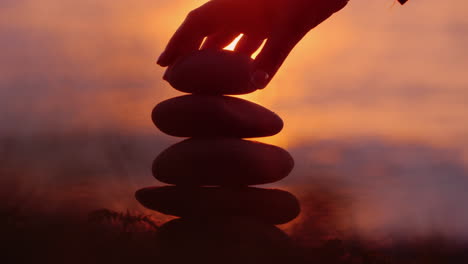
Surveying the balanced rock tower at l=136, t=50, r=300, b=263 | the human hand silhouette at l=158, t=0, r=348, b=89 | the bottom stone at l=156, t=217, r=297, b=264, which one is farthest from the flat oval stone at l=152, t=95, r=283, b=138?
the bottom stone at l=156, t=217, r=297, b=264

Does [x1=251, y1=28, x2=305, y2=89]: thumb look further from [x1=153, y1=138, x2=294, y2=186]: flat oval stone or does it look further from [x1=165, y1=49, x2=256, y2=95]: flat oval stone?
[x1=153, y1=138, x2=294, y2=186]: flat oval stone

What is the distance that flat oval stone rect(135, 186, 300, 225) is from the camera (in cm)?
577

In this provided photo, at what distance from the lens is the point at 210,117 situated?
5.86 m

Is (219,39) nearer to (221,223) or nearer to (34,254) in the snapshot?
(221,223)

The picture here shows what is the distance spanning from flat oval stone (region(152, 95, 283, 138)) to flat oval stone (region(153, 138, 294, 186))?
0.11m

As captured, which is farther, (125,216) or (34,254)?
(125,216)

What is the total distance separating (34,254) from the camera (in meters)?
3.75

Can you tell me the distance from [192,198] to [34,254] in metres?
2.21

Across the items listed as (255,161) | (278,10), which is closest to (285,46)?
(278,10)

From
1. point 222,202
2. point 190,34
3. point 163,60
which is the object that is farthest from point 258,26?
point 222,202

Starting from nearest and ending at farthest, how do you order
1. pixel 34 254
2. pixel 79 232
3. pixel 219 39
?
pixel 34 254 < pixel 79 232 < pixel 219 39

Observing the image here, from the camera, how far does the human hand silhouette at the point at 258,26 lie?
543cm

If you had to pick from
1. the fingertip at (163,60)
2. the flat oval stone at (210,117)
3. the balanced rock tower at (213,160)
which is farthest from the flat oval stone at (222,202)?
the fingertip at (163,60)

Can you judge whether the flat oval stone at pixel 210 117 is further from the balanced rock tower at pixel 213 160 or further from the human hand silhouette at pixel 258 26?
the human hand silhouette at pixel 258 26
